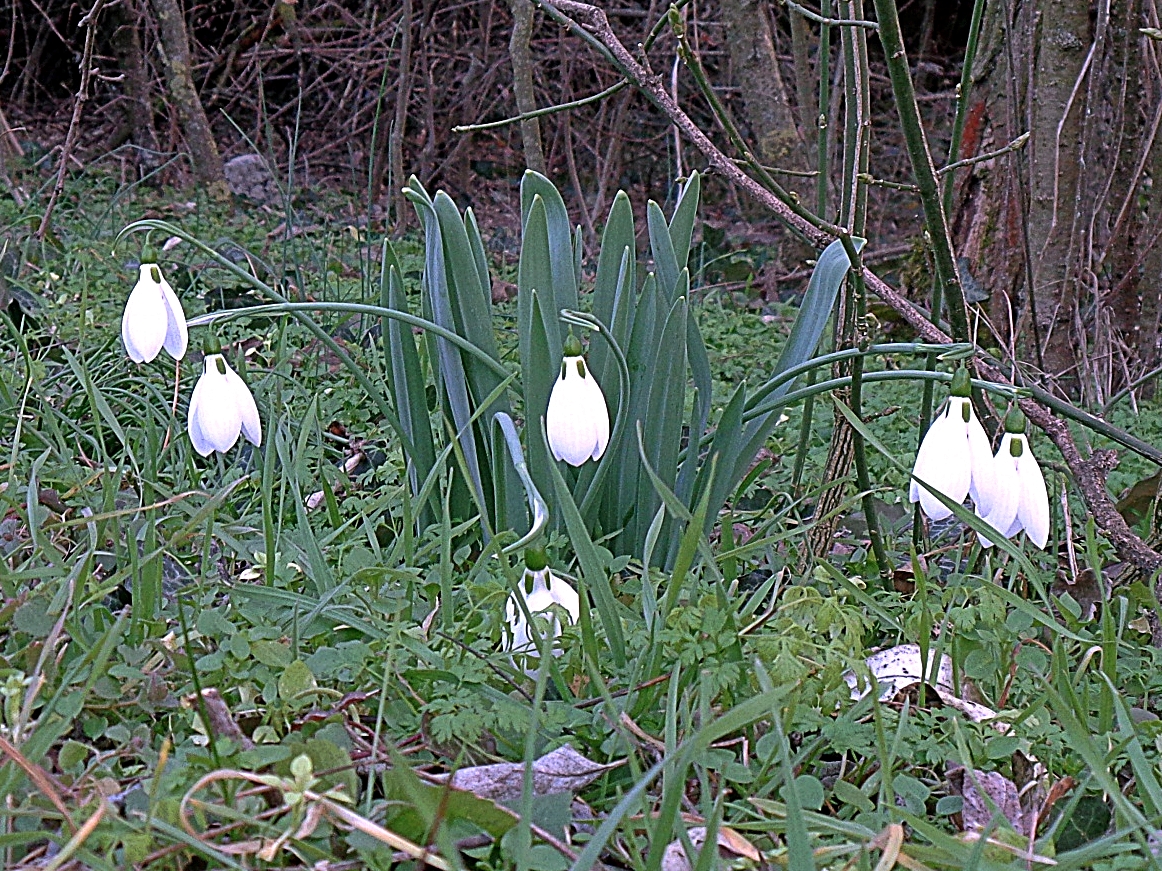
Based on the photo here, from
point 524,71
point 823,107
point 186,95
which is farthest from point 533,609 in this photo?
point 186,95

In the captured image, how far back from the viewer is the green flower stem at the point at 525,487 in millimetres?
1468

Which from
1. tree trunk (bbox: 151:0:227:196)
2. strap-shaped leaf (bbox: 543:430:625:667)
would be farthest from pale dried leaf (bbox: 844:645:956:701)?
tree trunk (bbox: 151:0:227:196)

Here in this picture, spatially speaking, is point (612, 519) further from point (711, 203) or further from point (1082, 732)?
point (711, 203)

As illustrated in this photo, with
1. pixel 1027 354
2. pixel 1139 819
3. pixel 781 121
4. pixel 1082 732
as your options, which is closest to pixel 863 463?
pixel 1082 732

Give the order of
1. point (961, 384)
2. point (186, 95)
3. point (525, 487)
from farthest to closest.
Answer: point (186, 95) → point (525, 487) → point (961, 384)

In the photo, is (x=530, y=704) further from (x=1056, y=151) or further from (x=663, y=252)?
(x=1056, y=151)

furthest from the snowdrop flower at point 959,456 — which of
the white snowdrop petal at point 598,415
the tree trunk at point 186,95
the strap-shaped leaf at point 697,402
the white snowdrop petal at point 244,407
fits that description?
the tree trunk at point 186,95

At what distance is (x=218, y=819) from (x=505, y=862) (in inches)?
11.4

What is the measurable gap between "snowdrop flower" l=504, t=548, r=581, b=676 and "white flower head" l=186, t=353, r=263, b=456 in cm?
50

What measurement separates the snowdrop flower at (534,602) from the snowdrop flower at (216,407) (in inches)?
19.6

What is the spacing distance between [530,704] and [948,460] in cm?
59

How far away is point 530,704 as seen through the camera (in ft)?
4.39

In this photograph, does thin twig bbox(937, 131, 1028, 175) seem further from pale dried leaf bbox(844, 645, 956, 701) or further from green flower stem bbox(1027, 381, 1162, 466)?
pale dried leaf bbox(844, 645, 956, 701)

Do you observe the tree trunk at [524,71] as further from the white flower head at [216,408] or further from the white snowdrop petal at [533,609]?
the white snowdrop petal at [533,609]
